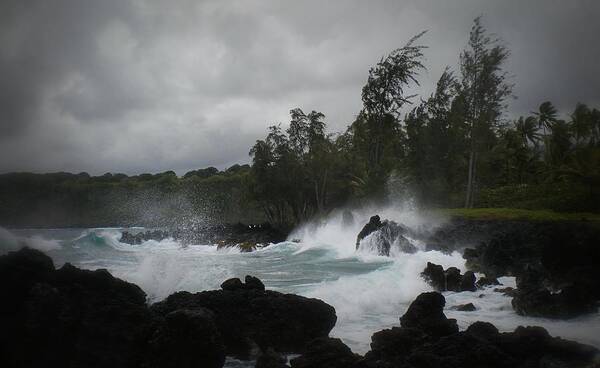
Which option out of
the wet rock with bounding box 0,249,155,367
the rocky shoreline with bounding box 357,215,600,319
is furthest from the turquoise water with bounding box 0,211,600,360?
the wet rock with bounding box 0,249,155,367

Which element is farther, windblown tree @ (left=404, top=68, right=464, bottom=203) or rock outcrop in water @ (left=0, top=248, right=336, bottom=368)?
windblown tree @ (left=404, top=68, right=464, bottom=203)

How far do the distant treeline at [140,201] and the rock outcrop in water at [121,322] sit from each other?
5823cm

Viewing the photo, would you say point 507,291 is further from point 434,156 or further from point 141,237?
point 141,237

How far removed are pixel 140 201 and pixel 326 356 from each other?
3694 inches

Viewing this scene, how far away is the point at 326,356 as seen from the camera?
5.80 metres

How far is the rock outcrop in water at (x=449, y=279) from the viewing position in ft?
43.5

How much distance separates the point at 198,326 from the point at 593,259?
11.8 metres

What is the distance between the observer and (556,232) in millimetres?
13789

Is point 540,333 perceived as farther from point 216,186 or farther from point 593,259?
point 216,186

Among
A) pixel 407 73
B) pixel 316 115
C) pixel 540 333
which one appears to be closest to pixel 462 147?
pixel 407 73

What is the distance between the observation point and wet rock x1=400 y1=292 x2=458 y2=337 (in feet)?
24.6

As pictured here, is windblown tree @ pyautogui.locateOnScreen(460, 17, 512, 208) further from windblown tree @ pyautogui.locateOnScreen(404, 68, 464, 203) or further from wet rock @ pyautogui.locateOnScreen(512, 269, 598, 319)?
wet rock @ pyautogui.locateOnScreen(512, 269, 598, 319)

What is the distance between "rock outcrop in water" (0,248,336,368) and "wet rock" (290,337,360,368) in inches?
47.3

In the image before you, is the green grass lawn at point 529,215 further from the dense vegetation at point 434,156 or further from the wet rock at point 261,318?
the wet rock at point 261,318
